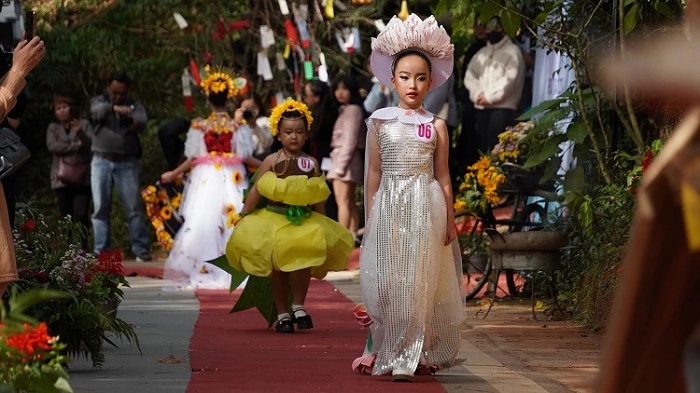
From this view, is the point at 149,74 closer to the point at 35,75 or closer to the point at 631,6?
the point at 35,75

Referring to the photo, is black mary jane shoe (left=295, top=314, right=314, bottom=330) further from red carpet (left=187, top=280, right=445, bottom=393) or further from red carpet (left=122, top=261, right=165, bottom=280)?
red carpet (left=122, top=261, right=165, bottom=280)

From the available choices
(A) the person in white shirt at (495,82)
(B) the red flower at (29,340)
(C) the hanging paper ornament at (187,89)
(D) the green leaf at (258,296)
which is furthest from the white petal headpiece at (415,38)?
(C) the hanging paper ornament at (187,89)

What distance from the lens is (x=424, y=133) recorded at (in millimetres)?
8055

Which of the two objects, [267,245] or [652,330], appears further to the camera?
[267,245]

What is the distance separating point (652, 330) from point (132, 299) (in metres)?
9.68

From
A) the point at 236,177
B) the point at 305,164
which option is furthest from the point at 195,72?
the point at 305,164

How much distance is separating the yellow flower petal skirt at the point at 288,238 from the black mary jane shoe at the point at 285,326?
33 cm

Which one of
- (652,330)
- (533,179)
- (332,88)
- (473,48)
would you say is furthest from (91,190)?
(652,330)

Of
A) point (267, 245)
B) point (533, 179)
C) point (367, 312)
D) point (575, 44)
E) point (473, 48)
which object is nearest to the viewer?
point (367, 312)

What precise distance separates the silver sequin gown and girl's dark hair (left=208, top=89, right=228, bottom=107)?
6.29m

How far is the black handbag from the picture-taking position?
23.1 feet

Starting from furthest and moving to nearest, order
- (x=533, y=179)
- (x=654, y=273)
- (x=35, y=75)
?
(x=35, y=75), (x=533, y=179), (x=654, y=273)

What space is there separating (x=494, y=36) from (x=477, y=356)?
746 cm

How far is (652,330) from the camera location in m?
3.33
